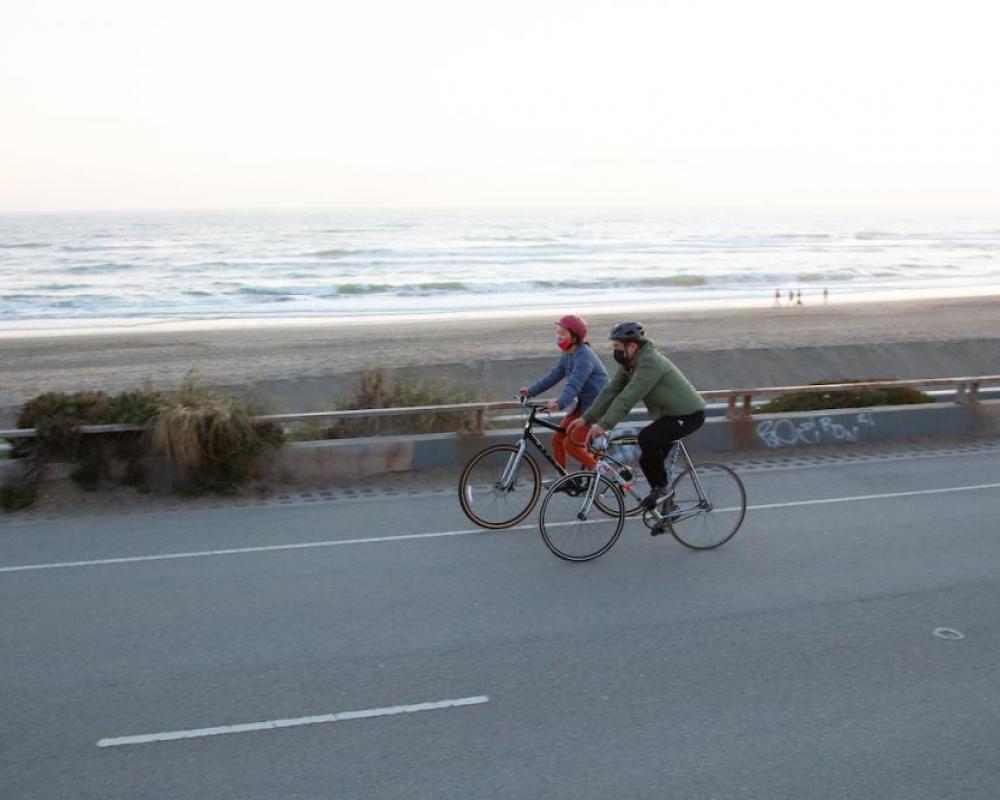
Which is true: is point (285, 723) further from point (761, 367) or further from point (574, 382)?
point (761, 367)

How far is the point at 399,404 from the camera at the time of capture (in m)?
12.4

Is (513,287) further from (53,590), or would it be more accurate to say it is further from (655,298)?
(53,590)

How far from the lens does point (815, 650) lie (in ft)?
20.0

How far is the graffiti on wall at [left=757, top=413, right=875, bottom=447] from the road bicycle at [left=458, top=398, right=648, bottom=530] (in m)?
3.65

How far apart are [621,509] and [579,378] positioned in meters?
1.27

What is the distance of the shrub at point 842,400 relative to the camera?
528 inches

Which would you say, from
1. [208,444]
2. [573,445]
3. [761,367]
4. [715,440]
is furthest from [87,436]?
[761,367]

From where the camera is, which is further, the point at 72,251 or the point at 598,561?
the point at 72,251

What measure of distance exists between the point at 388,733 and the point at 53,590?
10.8ft

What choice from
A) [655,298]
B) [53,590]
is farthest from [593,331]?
[53,590]

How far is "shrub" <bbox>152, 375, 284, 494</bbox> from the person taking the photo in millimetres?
9719

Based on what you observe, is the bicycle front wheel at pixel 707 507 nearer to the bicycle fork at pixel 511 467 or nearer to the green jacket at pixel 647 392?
the green jacket at pixel 647 392

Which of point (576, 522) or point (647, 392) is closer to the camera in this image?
point (647, 392)

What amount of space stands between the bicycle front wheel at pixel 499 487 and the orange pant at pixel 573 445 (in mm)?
393
